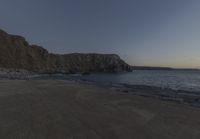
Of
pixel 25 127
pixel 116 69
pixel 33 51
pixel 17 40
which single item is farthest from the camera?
pixel 116 69

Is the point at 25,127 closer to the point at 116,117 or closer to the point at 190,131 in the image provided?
the point at 116,117

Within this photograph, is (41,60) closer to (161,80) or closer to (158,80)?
(158,80)

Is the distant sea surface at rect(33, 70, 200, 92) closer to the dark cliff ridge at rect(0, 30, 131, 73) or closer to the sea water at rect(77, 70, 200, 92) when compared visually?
the sea water at rect(77, 70, 200, 92)

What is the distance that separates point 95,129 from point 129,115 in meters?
2.59

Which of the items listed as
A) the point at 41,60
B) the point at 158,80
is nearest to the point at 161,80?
the point at 158,80

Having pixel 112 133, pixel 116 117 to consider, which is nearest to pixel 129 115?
pixel 116 117

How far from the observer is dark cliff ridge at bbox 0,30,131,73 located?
253ft

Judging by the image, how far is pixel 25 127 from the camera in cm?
567

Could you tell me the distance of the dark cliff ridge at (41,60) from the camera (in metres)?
77.1

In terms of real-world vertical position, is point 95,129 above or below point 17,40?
below

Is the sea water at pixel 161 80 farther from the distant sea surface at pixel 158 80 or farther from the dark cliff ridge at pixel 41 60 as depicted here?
the dark cliff ridge at pixel 41 60

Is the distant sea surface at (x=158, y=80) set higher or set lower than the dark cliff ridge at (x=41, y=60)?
lower

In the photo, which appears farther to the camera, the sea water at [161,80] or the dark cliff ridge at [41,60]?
the dark cliff ridge at [41,60]

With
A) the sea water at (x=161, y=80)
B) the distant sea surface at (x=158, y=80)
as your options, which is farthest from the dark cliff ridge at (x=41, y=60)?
the sea water at (x=161, y=80)
